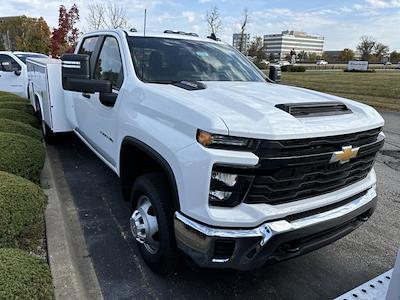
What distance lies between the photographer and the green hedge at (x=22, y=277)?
211 cm

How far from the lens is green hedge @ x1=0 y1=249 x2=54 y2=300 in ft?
6.91

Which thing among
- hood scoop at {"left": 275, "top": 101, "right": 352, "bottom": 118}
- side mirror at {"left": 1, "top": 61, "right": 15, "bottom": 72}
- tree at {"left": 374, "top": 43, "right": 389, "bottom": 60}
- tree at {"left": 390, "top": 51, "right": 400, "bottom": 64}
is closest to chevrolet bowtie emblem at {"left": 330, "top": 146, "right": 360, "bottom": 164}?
hood scoop at {"left": 275, "top": 101, "right": 352, "bottom": 118}

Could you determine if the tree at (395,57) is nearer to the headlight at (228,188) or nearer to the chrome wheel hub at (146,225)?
the chrome wheel hub at (146,225)

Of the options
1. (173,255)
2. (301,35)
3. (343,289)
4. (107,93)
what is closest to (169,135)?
(173,255)

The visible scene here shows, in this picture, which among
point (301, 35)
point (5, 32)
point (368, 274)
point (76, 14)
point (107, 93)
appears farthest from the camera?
point (301, 35)

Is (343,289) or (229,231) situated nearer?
(229,231)

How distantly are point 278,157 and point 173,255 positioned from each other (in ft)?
3.67

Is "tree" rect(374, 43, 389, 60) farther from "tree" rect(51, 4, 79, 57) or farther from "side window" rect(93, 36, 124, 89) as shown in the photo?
"side window" rect(93, 36, 124, 89)

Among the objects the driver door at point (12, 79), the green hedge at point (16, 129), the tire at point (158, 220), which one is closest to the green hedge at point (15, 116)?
the green hedge at point (16, 129)

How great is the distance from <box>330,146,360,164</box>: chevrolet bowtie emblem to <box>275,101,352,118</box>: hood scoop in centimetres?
29

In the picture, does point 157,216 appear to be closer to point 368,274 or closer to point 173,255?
point 173,255

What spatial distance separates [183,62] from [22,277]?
237cm

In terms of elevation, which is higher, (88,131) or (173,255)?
(88,131)

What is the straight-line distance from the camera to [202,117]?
226cm
